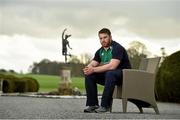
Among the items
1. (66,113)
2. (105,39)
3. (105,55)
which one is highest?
(105,39)

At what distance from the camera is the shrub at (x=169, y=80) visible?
12938 millimetres

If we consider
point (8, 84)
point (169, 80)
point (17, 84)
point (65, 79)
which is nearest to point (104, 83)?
point (169, 80)

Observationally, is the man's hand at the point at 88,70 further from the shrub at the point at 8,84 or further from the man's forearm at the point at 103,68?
the shrub at the point at 8,84

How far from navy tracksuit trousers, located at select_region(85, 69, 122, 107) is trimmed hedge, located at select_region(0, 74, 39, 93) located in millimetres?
13513

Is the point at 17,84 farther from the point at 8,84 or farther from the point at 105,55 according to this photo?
the point at 105,55

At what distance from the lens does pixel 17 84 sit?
2233cm

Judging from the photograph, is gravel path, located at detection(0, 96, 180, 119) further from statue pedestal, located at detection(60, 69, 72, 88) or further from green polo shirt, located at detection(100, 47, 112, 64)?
statue pedestal, located at detection(60, 69, 72, 88)

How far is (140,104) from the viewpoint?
8602 millimetres

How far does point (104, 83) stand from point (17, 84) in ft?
48.2

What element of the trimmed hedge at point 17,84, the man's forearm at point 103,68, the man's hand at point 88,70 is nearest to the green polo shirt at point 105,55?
the man's forearm at point 103,68

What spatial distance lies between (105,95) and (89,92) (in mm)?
298

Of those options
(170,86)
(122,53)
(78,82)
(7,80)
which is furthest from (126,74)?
(78,82)

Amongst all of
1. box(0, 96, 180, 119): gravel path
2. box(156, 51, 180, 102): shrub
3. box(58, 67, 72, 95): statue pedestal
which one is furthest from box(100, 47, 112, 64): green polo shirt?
box(58, 67, 72, 95): statue pedestal

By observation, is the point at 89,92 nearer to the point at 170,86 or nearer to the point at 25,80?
the point at 170,86
